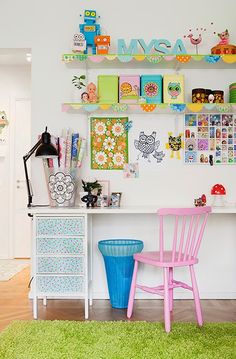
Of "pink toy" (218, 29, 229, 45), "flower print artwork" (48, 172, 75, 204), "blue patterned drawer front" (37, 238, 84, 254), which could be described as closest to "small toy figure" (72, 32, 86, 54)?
"flower print artwork" (48, 172, 75, 204)

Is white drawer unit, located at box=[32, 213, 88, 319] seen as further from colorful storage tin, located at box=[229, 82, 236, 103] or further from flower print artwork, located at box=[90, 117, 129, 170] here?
colorful storage tin, located at box=[229, 82, 236, 103]

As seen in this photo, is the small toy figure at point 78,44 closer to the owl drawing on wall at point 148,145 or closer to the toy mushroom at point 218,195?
the owl drawing on wall at point 148,145

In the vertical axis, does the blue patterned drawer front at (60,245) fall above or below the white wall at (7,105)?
below

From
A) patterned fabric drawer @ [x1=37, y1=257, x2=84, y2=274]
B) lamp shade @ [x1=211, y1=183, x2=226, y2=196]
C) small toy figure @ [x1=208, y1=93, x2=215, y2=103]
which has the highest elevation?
small toy figure @ [x1=208, y1=93, x2=215, y2=103]

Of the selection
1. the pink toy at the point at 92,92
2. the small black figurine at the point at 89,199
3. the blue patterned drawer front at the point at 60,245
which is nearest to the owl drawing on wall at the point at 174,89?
the pink toy at the point at 92,92

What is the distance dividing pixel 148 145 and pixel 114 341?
5.75ft

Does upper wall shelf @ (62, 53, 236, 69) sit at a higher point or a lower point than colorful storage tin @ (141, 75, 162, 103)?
higher

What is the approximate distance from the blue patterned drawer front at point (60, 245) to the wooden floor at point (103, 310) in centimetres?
45

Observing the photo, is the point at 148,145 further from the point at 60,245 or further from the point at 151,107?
the point at 60,245

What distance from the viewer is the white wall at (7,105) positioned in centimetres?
628

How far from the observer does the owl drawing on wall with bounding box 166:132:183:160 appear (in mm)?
3928

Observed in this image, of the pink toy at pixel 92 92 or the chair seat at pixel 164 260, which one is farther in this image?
the pink toy at pixel 92 92

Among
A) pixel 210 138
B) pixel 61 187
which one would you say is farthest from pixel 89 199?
pixel 210 138

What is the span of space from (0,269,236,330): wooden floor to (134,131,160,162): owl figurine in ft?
3.93
